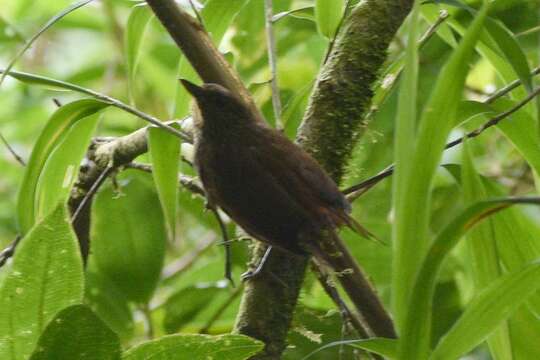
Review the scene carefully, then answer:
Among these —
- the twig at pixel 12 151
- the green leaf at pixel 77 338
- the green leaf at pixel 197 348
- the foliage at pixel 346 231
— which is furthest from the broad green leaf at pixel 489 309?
the twig at pixel 12 151

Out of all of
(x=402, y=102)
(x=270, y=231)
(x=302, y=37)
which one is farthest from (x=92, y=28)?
(x=402, y=102)

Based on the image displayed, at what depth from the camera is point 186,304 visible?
1476 mm

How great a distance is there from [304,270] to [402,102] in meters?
0.34

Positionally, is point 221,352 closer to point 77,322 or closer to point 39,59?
point 77,322

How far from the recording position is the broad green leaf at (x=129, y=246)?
143 cm

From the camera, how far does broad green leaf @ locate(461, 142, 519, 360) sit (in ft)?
2.89

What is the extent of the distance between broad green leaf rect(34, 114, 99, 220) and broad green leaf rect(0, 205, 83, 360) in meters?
0.28

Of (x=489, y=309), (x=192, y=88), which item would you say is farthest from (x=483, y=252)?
(x=192, y=88)

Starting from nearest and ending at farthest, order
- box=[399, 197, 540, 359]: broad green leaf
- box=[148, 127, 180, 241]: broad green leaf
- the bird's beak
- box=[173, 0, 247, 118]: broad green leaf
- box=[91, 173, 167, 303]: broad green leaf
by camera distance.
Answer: box=[399, 197, 540, 359]: broad green leaf
the bird's beak
box=[148, 127, 180, 241]: broad green leaf
box=[173, 0, 247, 118]: broad green leaf
box=[91, 173, 167, 303]: broad green leaf

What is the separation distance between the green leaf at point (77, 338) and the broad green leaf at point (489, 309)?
30cm

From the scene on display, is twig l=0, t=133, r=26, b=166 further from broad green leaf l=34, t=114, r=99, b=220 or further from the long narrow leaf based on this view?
the long narrow leaf

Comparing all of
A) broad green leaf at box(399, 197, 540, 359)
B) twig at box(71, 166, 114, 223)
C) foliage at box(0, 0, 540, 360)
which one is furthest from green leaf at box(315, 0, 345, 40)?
broad green leaf at box(399, 197, 540, 359)

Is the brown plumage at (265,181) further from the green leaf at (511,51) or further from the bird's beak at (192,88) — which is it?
the green leaf at (511,51)

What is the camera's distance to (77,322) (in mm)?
770
